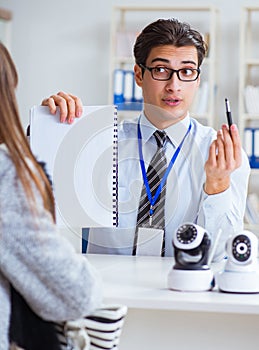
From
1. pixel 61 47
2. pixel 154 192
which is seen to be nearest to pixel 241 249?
pixel 154 192

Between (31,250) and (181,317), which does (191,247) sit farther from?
(31,250)

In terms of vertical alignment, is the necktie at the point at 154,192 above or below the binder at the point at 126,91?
below

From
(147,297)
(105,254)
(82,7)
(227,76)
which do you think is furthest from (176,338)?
(82,7)

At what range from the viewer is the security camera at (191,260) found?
163cm

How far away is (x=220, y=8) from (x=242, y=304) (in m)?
4.23

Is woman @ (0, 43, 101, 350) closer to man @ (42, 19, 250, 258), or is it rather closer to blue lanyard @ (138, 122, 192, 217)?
man @ (42, 19, 250, 258)

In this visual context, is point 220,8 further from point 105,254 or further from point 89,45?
point 105,254

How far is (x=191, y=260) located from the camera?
164 cm

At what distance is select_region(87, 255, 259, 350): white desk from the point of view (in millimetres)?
1527

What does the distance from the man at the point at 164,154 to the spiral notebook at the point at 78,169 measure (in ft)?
0.23

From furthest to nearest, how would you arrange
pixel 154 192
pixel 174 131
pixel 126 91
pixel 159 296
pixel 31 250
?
pixel 126 91, pixel 174 131, pixel 154 192, pixel 159 296, pixel 31 250

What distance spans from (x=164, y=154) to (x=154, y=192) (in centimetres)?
15

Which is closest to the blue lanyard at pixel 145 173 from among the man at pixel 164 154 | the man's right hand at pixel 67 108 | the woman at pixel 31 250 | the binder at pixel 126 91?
the man at pixel 164 154

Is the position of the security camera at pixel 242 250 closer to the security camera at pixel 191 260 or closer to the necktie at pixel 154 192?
the security camera at pixel 191 260
